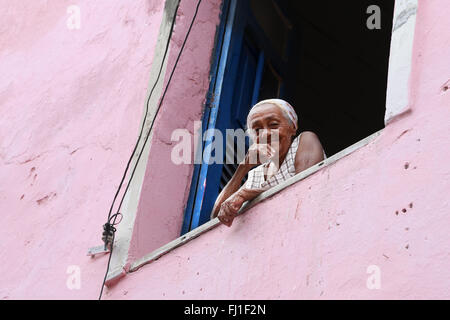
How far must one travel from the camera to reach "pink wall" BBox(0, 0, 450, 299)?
3359 mm

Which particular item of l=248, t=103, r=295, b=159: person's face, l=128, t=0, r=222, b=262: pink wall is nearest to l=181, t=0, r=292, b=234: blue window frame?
l=128, t=0, r=222, b=262: pink wall

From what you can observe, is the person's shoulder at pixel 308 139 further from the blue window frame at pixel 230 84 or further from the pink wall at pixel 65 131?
the pink wall at pixel 65 131

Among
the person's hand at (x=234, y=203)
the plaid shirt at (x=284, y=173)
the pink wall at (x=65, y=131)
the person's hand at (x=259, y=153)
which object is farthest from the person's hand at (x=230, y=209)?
the pink wall at (x=65, y=131)

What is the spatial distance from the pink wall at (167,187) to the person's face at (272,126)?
1.38ft

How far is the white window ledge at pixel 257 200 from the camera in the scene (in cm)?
370

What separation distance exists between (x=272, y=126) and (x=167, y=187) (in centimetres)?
77

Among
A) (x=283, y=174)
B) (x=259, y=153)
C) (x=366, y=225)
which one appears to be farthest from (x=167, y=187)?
(x=366, y=225)

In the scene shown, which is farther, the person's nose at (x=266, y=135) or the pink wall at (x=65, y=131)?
the pink wall at (x=65, y=131)

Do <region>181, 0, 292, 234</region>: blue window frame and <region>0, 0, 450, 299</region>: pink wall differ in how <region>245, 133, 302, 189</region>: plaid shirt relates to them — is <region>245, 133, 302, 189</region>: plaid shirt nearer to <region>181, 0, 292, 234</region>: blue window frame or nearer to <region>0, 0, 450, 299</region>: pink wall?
<region>0, 0, 450, 299</region>: pink wall

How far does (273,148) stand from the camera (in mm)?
4246

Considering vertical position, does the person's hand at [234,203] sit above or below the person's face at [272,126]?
below

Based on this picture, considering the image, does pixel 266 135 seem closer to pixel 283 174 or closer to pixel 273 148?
pixel 273 148

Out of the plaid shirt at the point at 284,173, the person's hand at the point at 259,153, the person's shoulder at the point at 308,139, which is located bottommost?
the plaid shirt at the point at 284,173
